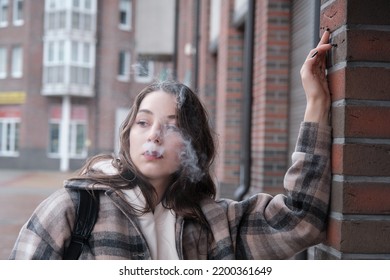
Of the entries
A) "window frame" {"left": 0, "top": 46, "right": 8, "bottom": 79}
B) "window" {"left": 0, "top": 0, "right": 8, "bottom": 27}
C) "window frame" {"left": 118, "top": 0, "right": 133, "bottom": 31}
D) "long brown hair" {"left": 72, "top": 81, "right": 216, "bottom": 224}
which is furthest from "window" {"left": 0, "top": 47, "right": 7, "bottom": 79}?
"long brown hair" {"left": 72, "top": 81, "right": 216, "bottom": 224}

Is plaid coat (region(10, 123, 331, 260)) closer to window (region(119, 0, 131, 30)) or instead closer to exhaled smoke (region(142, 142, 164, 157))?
exhaled smoke (region(142, 142, 164, 157))

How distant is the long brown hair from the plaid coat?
38 millimetres

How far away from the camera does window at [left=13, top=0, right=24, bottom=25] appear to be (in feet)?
46.6

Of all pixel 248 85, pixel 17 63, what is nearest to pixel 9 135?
pixel 17 63

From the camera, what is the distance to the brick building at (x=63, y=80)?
18031mm

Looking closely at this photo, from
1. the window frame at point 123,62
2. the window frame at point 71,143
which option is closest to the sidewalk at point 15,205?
the window frame at point 71,143

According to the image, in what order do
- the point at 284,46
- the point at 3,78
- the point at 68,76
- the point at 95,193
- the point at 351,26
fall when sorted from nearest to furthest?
the point at 351,26
the point at 95,193
the point at 284,46
the point at 3,78
the point at 68,76

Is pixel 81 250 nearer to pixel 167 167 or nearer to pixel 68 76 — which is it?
pixel 167 167

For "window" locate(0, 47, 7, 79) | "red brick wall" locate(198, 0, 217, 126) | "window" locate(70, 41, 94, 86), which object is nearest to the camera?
"red brick wall" locate(198, 0, 217, 126)

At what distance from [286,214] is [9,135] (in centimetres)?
2048

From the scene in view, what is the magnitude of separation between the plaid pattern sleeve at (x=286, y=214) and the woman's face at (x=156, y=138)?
186 millimetres
